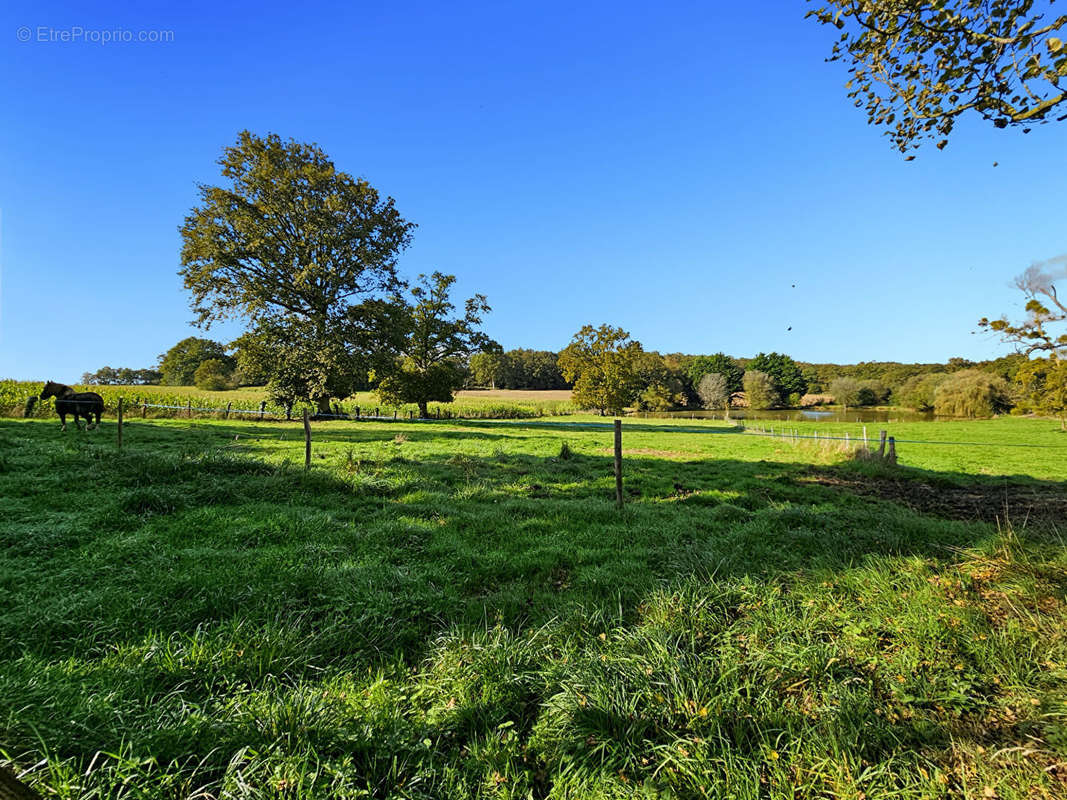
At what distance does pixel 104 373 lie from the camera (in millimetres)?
90438

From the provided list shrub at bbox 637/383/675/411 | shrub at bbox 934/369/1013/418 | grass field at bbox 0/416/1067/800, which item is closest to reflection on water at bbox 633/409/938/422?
shrub at bbox 934/369/1013/418

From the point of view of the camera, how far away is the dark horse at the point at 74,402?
1530cm

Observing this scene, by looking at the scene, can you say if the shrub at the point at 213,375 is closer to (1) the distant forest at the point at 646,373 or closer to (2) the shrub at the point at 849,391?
(1) the distant forest at the point at 646,373

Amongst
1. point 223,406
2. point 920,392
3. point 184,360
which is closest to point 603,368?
point 223,406

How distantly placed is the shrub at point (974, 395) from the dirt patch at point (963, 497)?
50943 mm

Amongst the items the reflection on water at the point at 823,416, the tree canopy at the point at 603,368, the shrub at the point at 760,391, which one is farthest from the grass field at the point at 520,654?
the shrub at the point at 760,391

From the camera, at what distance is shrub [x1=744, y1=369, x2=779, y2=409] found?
79.8 metres

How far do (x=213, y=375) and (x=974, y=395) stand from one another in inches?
4279

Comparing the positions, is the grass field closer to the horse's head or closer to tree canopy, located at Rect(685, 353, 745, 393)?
the horse's head

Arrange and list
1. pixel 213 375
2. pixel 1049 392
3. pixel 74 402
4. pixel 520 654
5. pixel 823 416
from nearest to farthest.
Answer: pixel 520 654 → pixel 1049 392 → pixel 74 402 → pixel 823 416 → pixel 213 375

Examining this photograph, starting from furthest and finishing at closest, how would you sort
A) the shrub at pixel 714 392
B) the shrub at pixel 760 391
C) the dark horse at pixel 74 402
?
the shrub at pixel 760 391 < the shrub at pixel 714 392 < the dark horse at pixel 74 402

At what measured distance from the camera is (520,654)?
3.08 meters

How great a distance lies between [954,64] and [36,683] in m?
9.96

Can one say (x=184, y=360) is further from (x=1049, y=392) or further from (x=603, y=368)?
(x=1049, y=392)
